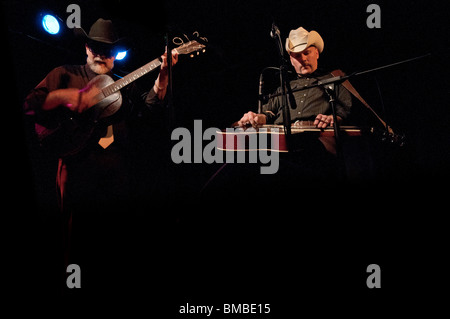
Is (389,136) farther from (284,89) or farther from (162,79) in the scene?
(162,79)

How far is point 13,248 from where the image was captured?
7.12 feet

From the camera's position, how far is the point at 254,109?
11.3 ft

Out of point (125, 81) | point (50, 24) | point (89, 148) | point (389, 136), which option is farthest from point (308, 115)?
point (50, 24)

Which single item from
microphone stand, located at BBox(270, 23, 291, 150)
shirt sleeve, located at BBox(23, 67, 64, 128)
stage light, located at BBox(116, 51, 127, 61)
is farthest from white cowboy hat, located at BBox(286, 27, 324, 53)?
shirt sleeve, located at BBox(23, 67, 64, 128)

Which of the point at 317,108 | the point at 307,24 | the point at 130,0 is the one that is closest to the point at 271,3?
the point at 307,24

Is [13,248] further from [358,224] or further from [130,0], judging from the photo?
[358,224]

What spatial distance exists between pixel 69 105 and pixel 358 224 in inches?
91.0

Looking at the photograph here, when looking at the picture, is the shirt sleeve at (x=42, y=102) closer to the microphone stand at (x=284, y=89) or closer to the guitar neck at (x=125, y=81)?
the guitar neck at (x=125, y=81)

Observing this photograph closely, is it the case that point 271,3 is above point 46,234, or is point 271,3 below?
above

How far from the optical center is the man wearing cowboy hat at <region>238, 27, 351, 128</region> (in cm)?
286

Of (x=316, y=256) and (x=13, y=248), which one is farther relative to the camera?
(x=316, y=256)

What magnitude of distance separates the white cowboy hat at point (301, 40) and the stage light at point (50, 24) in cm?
196

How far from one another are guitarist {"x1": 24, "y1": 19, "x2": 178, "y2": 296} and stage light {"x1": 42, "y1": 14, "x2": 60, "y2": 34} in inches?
8.4
